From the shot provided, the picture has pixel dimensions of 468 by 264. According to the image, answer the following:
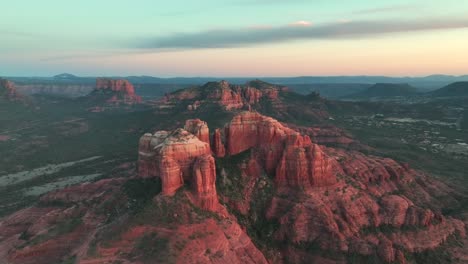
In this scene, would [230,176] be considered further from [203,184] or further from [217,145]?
[203,184]

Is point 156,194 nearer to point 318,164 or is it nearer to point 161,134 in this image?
point 161,134

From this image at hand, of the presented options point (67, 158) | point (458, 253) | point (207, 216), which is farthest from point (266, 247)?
point (67, 158)

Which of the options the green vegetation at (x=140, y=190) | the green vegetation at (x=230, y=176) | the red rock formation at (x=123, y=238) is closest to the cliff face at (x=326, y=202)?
the green vegetation at (x=230, y=176)

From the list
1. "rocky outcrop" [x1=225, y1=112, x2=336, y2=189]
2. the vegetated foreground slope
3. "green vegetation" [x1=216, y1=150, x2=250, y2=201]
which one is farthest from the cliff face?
"green vegetation" [x1=216, y1=150, x2=250, y2=201]

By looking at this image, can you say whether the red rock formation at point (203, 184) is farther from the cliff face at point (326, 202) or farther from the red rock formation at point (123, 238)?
the cliff face at point (326, 202)

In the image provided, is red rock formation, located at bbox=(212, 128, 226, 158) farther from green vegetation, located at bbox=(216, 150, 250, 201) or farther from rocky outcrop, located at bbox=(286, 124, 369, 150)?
rocky outcrop, located at bbox=(286, 124, 369, 150)
